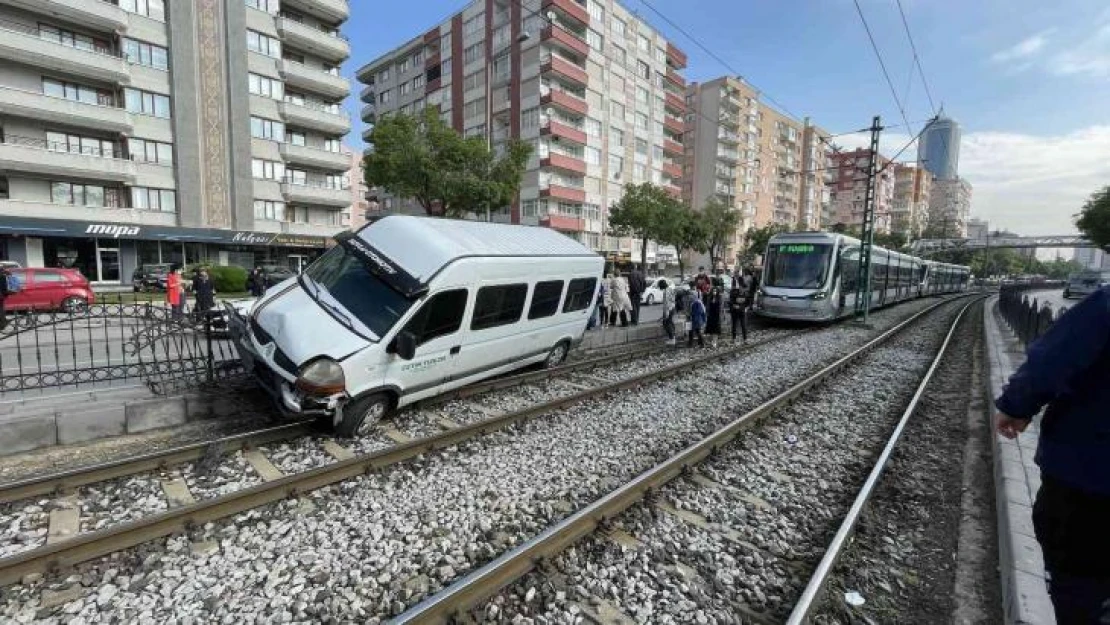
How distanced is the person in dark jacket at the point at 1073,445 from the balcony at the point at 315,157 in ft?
138

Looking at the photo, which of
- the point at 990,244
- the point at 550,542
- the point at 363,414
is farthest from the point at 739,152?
the point at 550,542

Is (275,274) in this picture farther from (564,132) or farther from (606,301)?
(564,132)

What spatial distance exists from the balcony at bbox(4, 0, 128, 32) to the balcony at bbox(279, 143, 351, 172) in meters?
10.2

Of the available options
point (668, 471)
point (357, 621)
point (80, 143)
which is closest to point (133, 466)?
point (357, 621)

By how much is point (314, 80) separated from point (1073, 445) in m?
44.6

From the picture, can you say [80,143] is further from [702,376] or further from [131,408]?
[702,376]

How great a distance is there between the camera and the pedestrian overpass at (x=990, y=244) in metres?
73.6

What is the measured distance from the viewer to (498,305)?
23.7 feet

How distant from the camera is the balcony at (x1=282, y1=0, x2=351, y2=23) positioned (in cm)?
3722

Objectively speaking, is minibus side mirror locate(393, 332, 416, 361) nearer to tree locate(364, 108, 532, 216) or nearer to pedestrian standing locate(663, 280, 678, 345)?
pedestrian standing locate(663, 280, 678, 345)

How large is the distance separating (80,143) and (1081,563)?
40.5 m

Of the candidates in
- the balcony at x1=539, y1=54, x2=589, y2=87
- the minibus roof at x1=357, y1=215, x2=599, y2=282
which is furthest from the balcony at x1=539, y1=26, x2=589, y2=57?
the minibus roof at x1=357, y1=215, x2=599, y2=282

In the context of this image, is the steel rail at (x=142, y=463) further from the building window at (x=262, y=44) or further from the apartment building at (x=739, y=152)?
the apartment building at (x=739, y=152)

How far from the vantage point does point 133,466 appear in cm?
466
